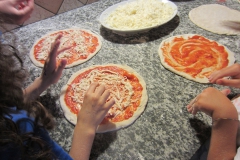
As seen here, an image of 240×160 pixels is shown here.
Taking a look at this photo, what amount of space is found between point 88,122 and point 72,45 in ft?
3.15

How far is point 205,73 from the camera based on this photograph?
4.67 ft

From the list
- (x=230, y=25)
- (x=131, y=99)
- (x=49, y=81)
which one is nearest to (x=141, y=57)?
(x=131, y=99)

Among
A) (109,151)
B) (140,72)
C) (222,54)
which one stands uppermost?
(222,54)

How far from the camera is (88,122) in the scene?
3.34 ft

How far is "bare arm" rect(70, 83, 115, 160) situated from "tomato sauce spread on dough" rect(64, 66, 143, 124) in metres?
0.16

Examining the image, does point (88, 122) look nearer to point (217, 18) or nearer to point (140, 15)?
point (140, 15)

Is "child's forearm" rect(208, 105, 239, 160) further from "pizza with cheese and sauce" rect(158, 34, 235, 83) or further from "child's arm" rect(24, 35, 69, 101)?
"child's arm" rect(24, 35, 69, 101)

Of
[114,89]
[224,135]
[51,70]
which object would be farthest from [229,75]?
[51,70]

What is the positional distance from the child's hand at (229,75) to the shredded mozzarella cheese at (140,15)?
0.79m

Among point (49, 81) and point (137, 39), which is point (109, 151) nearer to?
point (49, 81)

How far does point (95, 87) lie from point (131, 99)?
297 millimetres

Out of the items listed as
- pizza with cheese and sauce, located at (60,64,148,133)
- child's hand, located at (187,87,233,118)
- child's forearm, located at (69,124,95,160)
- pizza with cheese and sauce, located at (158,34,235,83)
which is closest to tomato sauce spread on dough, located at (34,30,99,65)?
pizza with cheese and sauce, located at (60,64,148,133)

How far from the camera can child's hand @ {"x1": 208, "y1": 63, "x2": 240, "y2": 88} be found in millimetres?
1166

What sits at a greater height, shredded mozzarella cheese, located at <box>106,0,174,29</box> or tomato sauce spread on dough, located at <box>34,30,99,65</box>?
shredded mozzarella cheese, located at <box>106,0,174,29</box>
